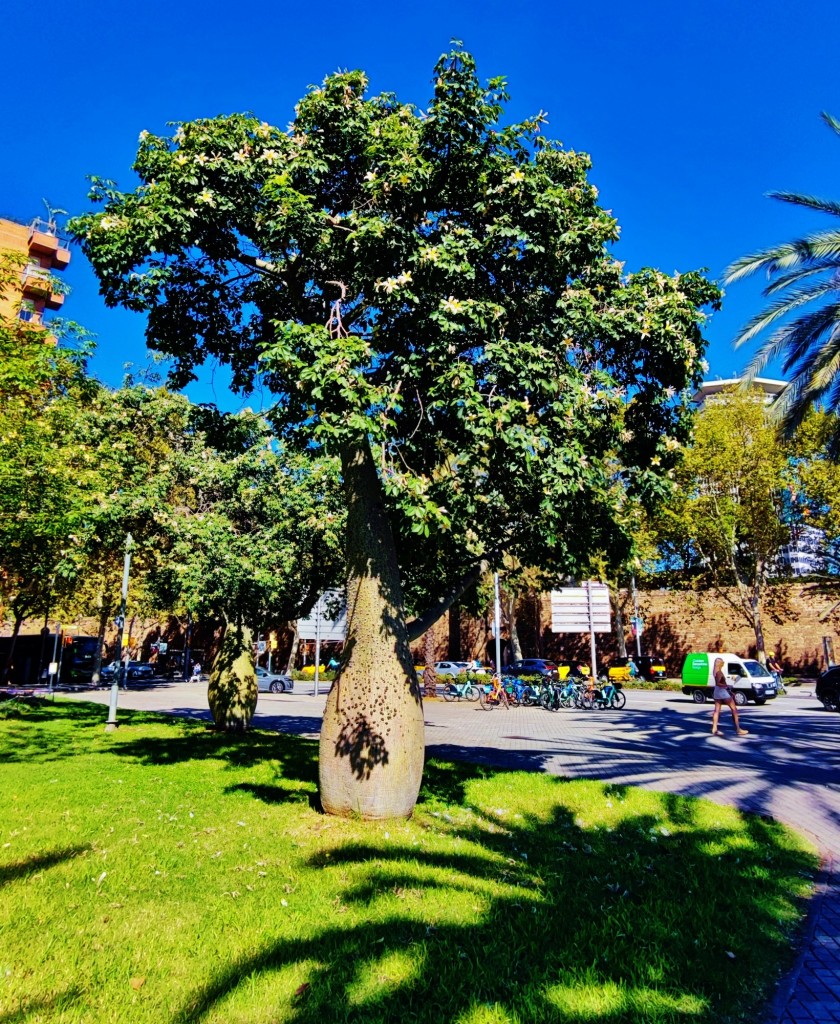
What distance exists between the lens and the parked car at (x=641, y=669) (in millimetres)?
34875

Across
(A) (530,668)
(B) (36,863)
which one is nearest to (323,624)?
(A) (530,668)

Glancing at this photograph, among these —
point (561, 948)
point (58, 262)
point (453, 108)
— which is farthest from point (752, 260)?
point (58, 262)

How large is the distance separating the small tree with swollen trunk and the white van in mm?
18677

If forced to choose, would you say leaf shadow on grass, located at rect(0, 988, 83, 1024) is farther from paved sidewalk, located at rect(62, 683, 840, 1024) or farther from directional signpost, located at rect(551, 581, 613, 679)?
directional signpost, located at rect(551, 581, 613, 679)

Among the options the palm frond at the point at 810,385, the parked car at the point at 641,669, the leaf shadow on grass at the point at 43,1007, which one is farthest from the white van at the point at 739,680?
the leaf shadow on grass at the point at 43,1007

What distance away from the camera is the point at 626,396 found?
6906 mm

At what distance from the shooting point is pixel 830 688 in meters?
19.8

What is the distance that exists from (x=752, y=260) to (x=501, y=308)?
34.4ft

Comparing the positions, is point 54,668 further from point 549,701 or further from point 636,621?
point 636,621

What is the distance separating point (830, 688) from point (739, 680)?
4.09 m

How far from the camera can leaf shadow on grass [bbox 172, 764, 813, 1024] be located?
3.11 metres

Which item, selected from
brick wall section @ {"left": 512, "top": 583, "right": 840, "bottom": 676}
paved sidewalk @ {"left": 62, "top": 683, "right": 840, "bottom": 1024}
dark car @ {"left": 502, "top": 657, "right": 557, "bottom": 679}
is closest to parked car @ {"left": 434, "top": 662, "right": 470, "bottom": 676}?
dark car @ {"left": 502, "top": 657, "right": 557, "bottom": 679}

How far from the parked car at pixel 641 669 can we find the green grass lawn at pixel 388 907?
2856 cm

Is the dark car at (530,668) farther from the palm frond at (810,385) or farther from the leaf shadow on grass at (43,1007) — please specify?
the leaf shadow on grass at (43,1007)
